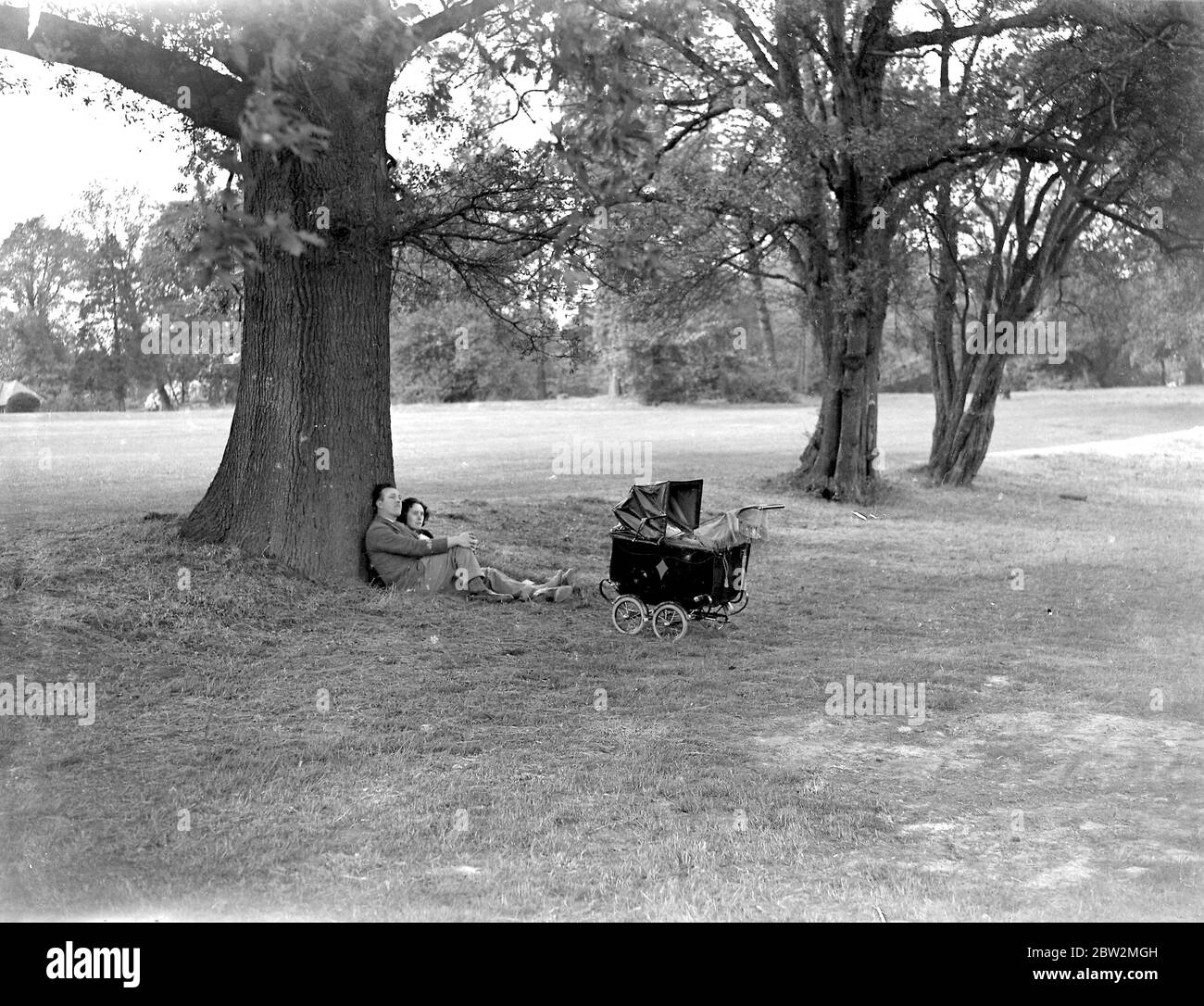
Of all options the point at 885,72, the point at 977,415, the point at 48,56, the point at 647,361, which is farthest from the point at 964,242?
the point at 647,361

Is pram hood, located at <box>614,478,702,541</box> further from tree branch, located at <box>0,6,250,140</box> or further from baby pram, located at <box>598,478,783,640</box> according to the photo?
tree branch, located at <box>0,6,250,140</box>

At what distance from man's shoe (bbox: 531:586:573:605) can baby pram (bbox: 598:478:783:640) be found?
1151 mm

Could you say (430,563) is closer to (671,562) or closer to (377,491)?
(377,491)

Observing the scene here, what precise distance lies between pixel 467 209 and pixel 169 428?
76.1 feet

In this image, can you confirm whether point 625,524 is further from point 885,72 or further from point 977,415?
point 977,415

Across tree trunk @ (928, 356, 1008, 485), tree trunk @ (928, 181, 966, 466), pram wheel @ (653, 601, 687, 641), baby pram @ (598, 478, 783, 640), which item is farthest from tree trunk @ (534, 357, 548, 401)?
pram wheel @ (653, 601, 687, 641)

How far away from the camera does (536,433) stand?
38.5 m

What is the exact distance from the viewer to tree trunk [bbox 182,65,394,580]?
11.3 metres

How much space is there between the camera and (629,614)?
10898mm

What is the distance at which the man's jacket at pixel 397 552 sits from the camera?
11.7 meters

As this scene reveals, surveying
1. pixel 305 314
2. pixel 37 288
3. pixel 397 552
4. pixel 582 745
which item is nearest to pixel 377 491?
pixel 397 552

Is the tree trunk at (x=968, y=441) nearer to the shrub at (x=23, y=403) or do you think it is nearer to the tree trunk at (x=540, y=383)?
the shrub at (x=23, y=403)

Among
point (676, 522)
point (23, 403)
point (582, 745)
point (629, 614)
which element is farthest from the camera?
point (23, 403)

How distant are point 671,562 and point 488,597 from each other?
208 cm
